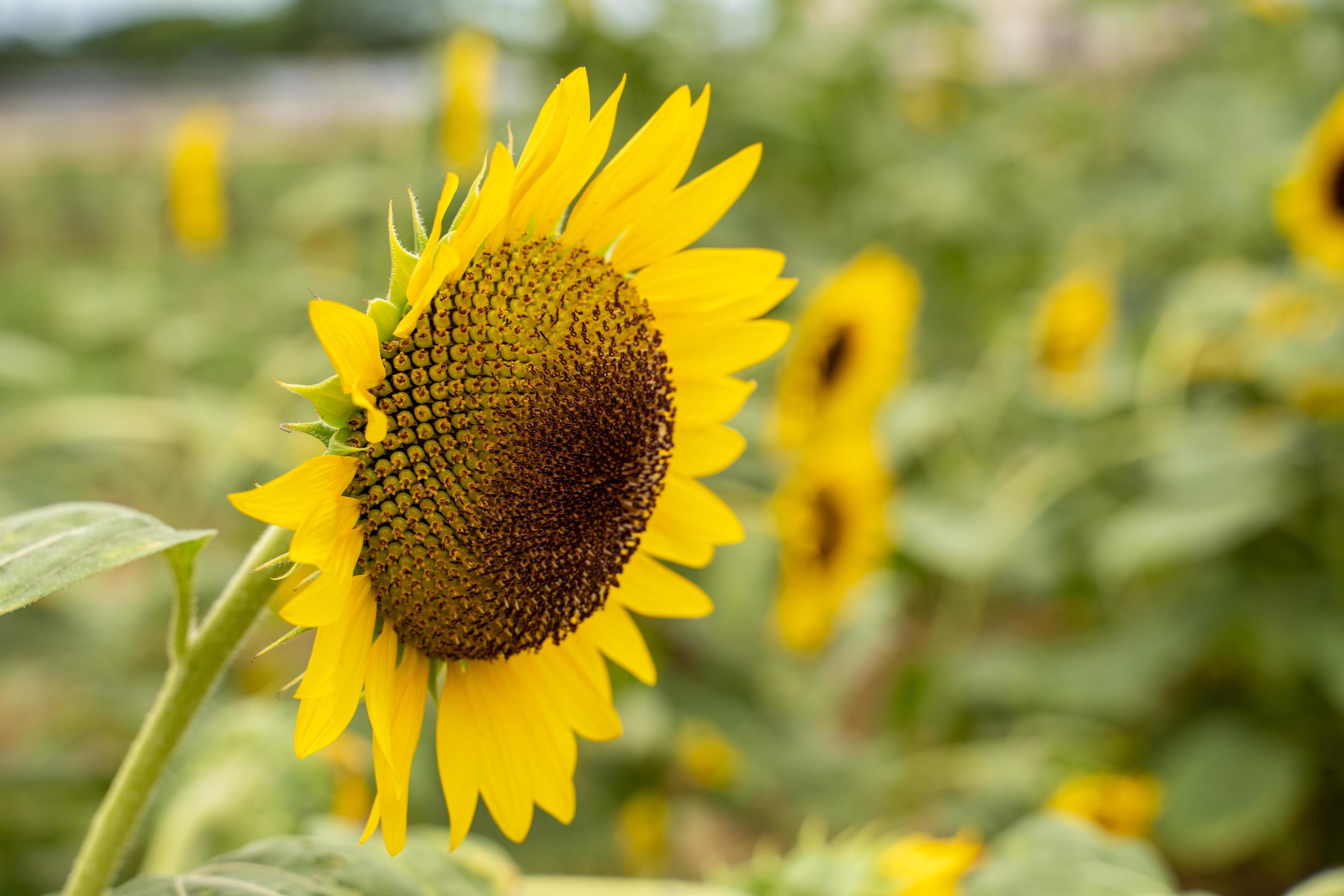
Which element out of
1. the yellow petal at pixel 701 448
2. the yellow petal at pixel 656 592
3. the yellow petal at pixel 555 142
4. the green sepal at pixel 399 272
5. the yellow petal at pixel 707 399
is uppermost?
the yellow petal at pixel 555 142

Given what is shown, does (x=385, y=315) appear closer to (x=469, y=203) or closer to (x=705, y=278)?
(x=469, y=203)

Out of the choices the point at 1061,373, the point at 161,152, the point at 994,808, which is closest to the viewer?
the point at 994,808

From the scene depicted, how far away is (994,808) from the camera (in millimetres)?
1820

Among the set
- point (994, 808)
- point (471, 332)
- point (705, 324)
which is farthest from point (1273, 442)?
point (471, 332)

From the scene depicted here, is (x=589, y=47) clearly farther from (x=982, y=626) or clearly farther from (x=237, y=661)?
(x=982, y=626)

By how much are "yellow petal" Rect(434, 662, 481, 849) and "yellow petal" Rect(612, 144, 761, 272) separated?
9.4 inches

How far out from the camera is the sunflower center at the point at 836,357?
174 centimetres

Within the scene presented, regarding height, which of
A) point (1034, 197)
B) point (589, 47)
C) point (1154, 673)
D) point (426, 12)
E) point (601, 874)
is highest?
point (426, 12)

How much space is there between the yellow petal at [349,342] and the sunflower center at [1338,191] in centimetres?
210

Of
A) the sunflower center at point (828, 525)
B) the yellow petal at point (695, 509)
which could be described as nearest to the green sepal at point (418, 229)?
the yellow petal at point (695, 509)

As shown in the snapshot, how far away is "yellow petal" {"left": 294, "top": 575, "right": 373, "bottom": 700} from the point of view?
16.2 inches

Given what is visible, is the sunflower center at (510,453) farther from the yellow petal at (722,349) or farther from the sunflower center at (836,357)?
the sunflower center at (836,357)

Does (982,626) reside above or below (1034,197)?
below

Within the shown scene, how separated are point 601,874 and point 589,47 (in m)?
1.56
